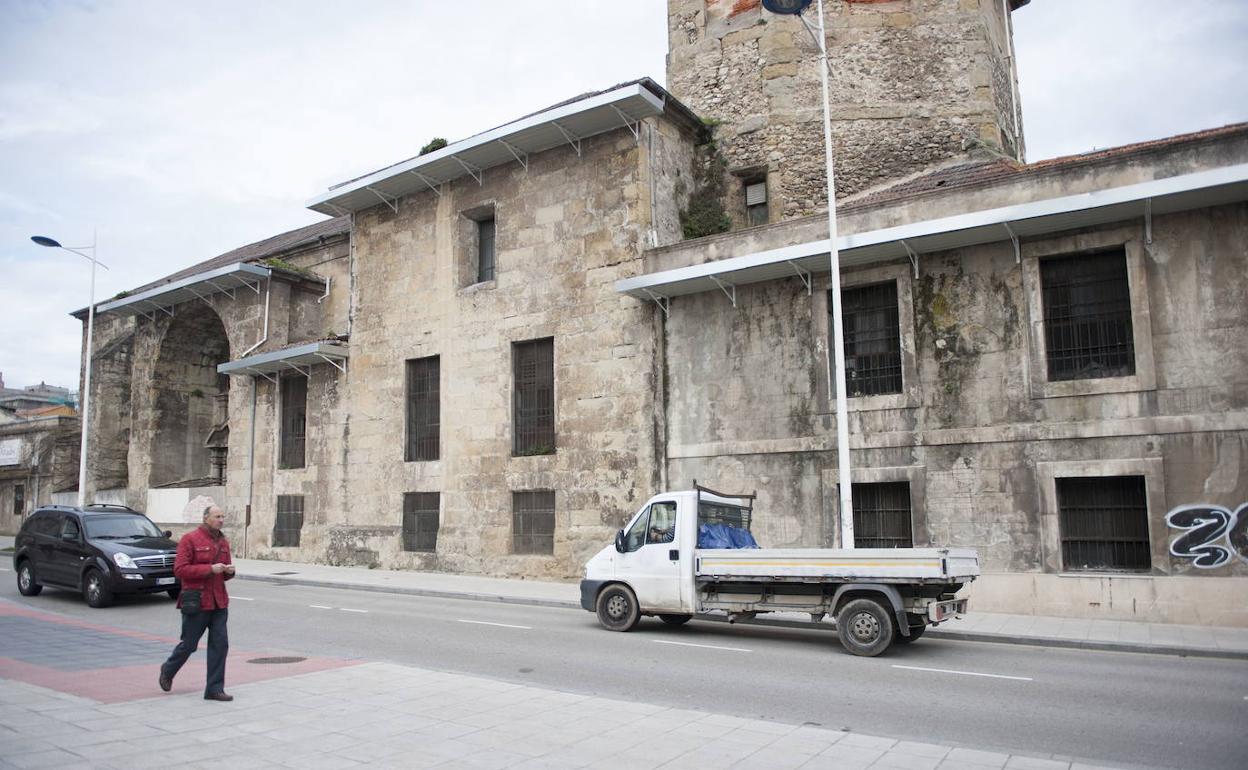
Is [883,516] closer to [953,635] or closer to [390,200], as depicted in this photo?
[953,635]

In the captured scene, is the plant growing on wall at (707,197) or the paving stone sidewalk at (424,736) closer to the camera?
the paving stone sidewalk at (424,736)

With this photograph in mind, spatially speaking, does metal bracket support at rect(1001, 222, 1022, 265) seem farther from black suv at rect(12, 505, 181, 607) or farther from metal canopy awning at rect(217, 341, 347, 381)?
metal canopy awning at rect(217, 341, 347, 381)

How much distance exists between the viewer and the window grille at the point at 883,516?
16.2m

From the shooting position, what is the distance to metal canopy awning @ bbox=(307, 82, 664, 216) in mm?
19875

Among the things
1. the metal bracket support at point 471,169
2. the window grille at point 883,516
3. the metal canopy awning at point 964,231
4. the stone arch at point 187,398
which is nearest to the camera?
the metal canopy awning at point 964,231

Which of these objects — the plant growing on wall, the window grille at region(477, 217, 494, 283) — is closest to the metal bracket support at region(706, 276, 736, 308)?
the plant growing on wall

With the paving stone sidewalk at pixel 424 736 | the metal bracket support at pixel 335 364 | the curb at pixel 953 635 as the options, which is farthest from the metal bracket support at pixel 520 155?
the paving stone sidewalk at pixel 424 736

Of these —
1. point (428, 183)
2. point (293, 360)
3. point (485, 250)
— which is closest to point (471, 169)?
point (428, 183)

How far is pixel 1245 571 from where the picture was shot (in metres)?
13.2

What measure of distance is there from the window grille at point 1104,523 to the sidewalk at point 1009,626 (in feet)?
3.60

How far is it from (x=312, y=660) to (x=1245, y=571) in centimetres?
1356

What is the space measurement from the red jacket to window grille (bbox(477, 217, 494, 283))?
16414 millimetres

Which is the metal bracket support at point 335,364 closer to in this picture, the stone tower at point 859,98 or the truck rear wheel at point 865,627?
the stone tower at point 859,98

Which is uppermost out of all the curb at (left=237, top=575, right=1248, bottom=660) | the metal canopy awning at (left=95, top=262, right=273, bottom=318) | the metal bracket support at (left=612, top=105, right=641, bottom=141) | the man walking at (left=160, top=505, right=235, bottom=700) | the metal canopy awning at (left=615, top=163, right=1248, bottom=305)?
the metal bracket support at (left=612, top=105, right=641, bottom=141)
